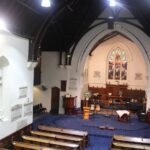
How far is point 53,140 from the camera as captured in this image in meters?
11.2

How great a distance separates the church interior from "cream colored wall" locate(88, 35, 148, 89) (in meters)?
0.08

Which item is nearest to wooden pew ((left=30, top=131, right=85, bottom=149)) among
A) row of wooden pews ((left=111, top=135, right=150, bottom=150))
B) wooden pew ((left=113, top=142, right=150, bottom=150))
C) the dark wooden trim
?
the dark wooden trim

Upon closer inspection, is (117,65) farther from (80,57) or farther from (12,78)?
(12,78)

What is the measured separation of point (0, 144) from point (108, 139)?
5439 millimetres

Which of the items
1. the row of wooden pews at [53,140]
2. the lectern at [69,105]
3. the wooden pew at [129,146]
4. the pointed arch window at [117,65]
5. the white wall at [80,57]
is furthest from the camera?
the pointed arch window at [117,65]

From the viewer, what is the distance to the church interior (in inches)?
449

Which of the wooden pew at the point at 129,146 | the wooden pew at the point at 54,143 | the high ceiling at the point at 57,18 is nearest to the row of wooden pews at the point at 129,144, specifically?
the wooden pew at the point at 129,146

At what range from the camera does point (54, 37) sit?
17.6 meters

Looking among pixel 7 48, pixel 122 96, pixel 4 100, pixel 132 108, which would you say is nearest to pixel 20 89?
pixel 4 100

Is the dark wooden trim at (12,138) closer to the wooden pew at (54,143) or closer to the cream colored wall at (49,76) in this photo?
the wooden pew at (54,143)

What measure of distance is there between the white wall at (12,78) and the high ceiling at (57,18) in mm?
497

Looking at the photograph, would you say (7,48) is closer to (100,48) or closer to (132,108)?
(132,108)

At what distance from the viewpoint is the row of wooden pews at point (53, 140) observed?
10375 mm

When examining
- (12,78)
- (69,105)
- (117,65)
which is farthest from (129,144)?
(117,65)
